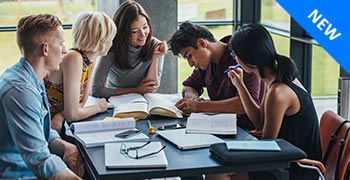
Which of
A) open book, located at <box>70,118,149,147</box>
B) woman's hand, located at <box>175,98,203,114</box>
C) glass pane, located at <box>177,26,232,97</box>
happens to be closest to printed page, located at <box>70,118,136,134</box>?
open book, located at <box>70,118,149,147</box>

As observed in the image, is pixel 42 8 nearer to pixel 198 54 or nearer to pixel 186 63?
pixel 186 63

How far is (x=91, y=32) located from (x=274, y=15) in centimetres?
244

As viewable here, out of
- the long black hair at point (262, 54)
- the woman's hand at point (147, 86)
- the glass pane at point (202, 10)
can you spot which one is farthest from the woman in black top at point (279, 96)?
the glass pane at point (202, 10)

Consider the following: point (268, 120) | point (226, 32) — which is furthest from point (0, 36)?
point (268, 120)

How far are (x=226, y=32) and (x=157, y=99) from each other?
8.42 ft

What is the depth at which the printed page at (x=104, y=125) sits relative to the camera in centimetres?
243

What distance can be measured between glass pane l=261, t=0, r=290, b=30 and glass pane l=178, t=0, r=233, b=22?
41 cm

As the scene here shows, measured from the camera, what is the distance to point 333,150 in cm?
246

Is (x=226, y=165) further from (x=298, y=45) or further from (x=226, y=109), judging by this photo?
(x=298, y=45)

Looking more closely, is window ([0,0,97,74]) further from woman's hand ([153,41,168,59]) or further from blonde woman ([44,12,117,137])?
blonde woman ([44,12,117,137])

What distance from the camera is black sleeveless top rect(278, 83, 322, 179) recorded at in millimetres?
2475

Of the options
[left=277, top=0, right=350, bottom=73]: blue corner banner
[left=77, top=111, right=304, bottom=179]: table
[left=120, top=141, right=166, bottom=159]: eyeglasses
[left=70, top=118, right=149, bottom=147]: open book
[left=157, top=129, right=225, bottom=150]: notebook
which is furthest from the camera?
[left=277, top=0, right=350, bottom=73]: blue corner banner

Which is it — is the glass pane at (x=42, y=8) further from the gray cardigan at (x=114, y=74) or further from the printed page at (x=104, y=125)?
the printed page at (x=104, y=125)

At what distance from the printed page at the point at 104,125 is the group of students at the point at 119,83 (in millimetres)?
94
